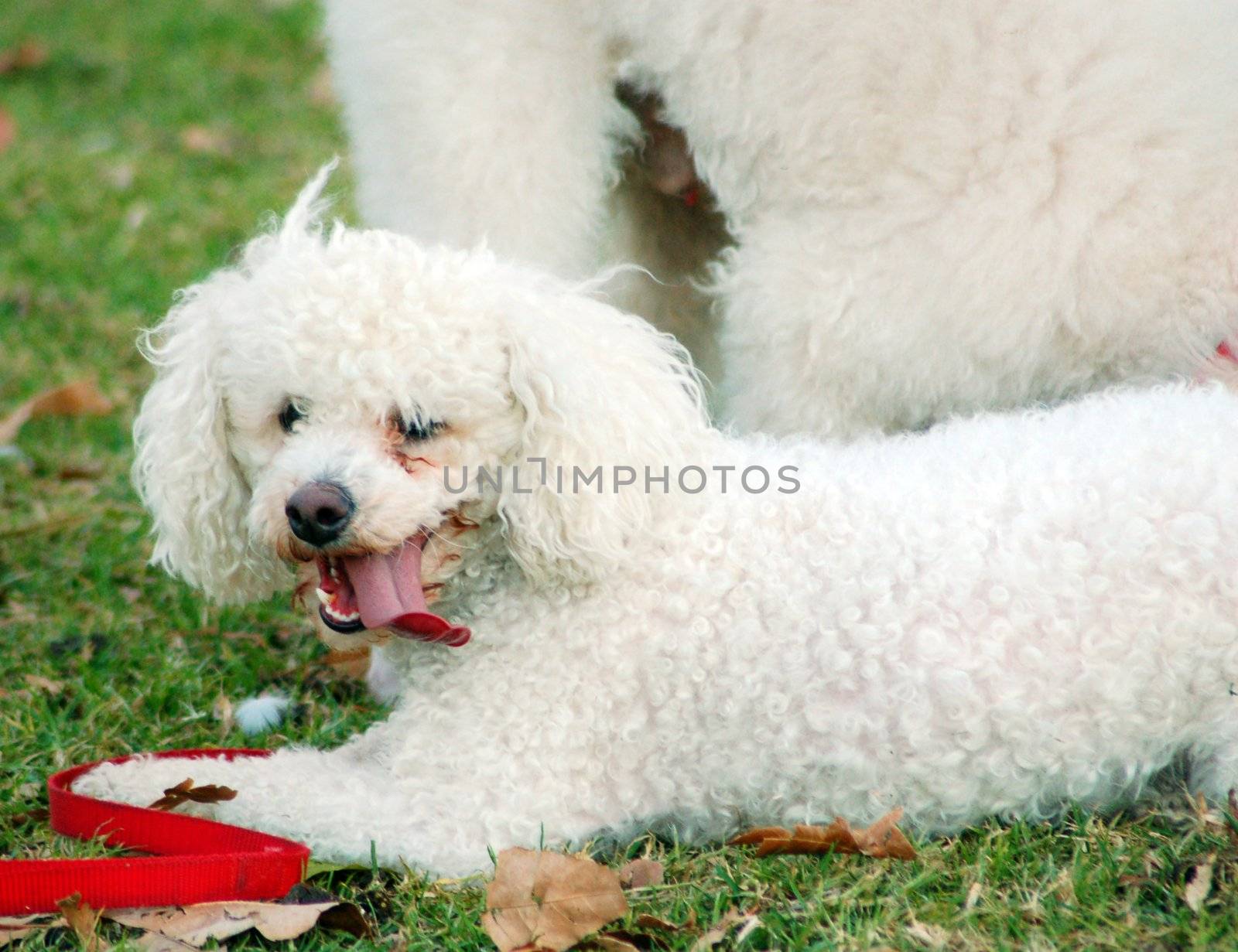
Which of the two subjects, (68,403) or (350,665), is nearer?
(350,665)

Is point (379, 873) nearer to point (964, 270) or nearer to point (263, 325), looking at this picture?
point (263, 325)

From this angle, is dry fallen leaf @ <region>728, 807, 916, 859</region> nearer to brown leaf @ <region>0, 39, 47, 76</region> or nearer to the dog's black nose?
the dog's black nose

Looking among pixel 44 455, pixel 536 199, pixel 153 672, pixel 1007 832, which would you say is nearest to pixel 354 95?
pixel 536 199

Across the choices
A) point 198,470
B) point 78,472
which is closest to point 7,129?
point 78,472

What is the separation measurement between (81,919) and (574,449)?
35.8 inches

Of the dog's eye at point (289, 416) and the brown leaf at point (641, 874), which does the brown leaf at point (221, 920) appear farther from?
the dog's eye at point (289, 416)

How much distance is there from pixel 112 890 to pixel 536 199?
1.41 m

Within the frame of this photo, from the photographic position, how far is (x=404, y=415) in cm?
208

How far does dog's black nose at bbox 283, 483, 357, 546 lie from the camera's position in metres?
2.00

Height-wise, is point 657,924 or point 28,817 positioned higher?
point 657,924

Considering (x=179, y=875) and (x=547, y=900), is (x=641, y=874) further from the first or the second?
(x=179, y=875)

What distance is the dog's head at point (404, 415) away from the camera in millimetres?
2057

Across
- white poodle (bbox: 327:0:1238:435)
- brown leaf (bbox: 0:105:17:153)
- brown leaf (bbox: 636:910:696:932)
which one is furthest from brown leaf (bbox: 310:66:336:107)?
brown leaf (bbox: 636:910:696:932)

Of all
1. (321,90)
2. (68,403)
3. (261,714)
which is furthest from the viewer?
(321,90)
